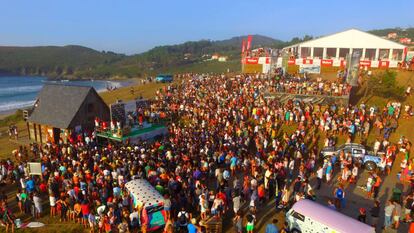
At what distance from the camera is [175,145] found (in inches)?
795

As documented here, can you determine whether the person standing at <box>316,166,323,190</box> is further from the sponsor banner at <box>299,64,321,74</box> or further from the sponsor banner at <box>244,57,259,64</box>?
the sponsor banner at <box>244,57,259,64</box>

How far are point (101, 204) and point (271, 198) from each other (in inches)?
315

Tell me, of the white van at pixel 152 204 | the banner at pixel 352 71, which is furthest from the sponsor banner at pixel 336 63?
the white van at pixel 152 204

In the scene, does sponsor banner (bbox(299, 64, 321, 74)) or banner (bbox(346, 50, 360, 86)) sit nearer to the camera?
banner (bbox(346, 50, 360, 86))

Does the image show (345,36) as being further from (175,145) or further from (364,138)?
(175,145)

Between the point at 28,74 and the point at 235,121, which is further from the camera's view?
the point at 28,74

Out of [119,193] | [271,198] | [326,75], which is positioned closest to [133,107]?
[119,193]

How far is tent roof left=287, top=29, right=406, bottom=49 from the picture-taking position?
141ft

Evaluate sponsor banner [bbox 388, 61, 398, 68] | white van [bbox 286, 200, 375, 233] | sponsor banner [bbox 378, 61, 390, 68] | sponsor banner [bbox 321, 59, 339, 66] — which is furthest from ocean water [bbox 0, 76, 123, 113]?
sponsor banner [bbox 388, 61, 398, 68]

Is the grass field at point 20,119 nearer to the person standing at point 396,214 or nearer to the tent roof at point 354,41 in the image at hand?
the person standing at point 396,214

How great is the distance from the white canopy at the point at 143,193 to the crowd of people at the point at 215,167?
424mm

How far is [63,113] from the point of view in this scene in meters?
24.8

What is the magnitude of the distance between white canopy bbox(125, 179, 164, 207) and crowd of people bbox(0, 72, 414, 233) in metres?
0.42

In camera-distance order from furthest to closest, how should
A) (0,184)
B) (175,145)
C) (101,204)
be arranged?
(175,145) < (0,184) < (101,204)
